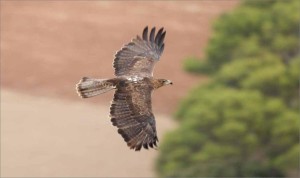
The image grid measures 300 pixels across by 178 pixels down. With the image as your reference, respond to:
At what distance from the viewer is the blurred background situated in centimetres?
2461

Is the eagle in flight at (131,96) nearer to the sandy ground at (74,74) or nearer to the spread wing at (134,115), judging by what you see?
the spread wing at (134,115)

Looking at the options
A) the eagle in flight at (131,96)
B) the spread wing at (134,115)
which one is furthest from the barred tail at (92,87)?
the spread wing at (134,115)

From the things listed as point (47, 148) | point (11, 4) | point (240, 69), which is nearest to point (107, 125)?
point (47, 148)

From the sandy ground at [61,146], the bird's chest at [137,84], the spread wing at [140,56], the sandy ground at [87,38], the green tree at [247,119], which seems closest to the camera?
the bird's chest at [137,84]

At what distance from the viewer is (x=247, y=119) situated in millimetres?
24453

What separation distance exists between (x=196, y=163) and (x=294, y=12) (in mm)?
4472

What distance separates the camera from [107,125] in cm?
2852

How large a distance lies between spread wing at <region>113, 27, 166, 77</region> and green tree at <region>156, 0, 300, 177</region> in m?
10.8

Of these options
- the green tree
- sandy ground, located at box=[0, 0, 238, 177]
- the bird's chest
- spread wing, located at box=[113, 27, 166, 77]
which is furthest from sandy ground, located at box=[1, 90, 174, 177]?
the bird's chest

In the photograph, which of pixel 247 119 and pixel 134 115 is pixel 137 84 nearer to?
pixel 134 115

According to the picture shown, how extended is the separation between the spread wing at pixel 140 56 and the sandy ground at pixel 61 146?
41.8 feet

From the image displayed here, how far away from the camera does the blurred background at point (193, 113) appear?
80.7 ft

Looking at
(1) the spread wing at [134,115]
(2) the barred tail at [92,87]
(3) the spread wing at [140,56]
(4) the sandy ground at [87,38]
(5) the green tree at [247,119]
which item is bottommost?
(1) the spread wing at [134,115]

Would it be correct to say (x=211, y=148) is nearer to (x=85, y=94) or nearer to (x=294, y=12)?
(x=294, y=12)
